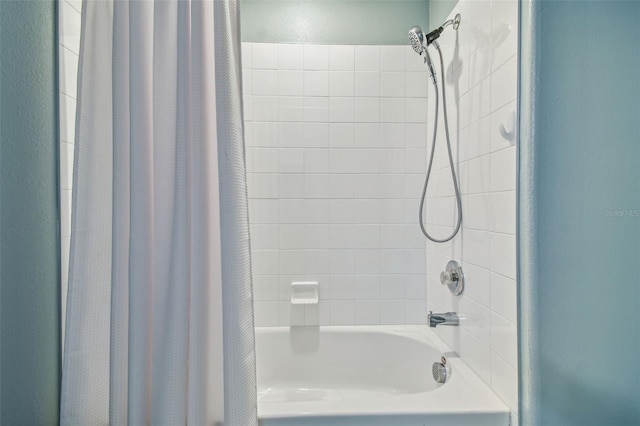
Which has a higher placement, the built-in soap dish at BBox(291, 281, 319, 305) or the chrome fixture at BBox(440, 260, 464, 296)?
the chrome fixture at BBox(440, 260, 464, 296)

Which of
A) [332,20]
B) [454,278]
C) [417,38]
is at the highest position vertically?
[332,20]

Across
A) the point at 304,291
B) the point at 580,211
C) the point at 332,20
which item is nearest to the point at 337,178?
the point at 304,291

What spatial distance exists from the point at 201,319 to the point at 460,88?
1.25 m

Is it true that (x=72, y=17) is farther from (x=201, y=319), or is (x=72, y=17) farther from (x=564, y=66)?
(x=564, y=66)

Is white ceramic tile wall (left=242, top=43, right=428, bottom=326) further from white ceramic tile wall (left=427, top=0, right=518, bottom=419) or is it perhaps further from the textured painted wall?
the textured painted wall

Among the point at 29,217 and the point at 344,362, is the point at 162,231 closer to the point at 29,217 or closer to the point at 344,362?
the point at 29,217

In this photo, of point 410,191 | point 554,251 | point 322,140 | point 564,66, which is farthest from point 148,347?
point 410,191

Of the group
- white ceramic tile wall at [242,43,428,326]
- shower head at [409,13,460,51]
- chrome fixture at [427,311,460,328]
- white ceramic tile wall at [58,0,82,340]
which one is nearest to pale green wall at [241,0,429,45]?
white ceramic tile wall at [242,43,428,326]

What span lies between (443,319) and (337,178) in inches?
32.1

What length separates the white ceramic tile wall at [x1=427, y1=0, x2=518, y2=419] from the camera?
97cm

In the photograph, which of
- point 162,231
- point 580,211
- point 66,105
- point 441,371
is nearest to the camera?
point 580,211

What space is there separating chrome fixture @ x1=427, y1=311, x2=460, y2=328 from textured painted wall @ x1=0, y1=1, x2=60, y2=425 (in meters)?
1.23

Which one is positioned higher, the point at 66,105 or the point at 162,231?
the point at 66,105

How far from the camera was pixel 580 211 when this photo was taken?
655 mm
